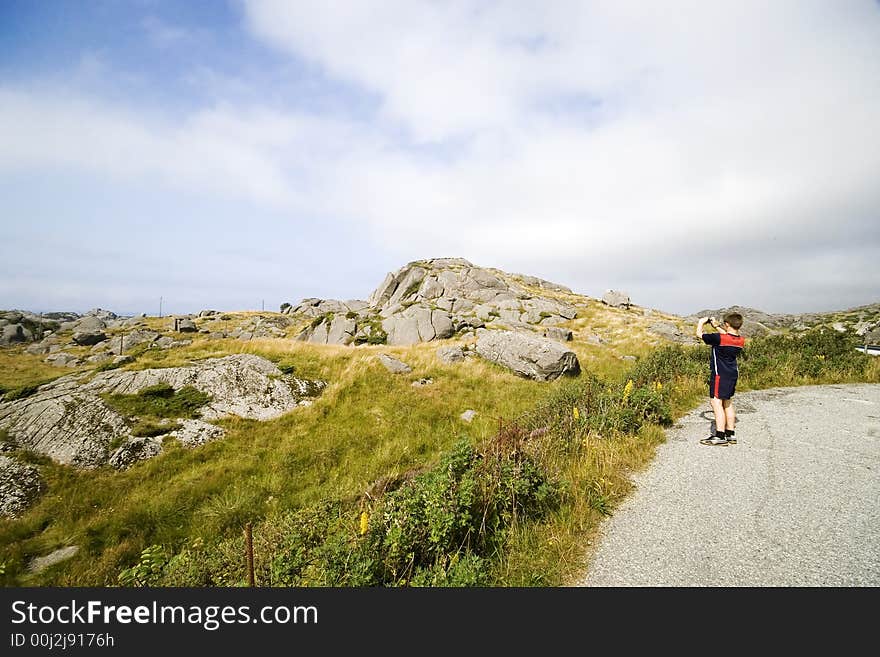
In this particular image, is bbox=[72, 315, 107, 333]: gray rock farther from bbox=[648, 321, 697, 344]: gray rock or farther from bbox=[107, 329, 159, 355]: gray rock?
bbox=[648, 321, 697, 344]: gray rock

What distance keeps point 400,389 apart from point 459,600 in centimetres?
1274

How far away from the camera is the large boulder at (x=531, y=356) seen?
65.0 feet

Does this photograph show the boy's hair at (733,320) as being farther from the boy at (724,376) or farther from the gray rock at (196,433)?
the gray rock at (196,433)

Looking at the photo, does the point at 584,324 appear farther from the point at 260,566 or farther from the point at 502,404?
the point at 260,566

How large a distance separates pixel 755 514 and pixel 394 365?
586 inches

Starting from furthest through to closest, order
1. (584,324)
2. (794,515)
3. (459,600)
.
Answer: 1. (584,324)
2. (794,515)
3. (459,600)

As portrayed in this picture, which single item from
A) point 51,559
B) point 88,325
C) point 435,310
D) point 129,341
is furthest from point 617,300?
point 88,325

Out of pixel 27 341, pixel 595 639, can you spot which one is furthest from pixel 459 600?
pixel 27 341

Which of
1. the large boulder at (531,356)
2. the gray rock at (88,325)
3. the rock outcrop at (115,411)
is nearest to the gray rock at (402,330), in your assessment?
the large boulder at (531,356)

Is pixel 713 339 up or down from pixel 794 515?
up

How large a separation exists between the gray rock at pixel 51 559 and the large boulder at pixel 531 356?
59.0 ft

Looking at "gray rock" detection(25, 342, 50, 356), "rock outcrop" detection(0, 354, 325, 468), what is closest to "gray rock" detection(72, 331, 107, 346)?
"gray rock" detection(25, 342, 50, 356)

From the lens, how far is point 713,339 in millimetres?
8125

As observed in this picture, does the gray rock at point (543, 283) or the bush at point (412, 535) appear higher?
the gray rock at point (543, 283)
